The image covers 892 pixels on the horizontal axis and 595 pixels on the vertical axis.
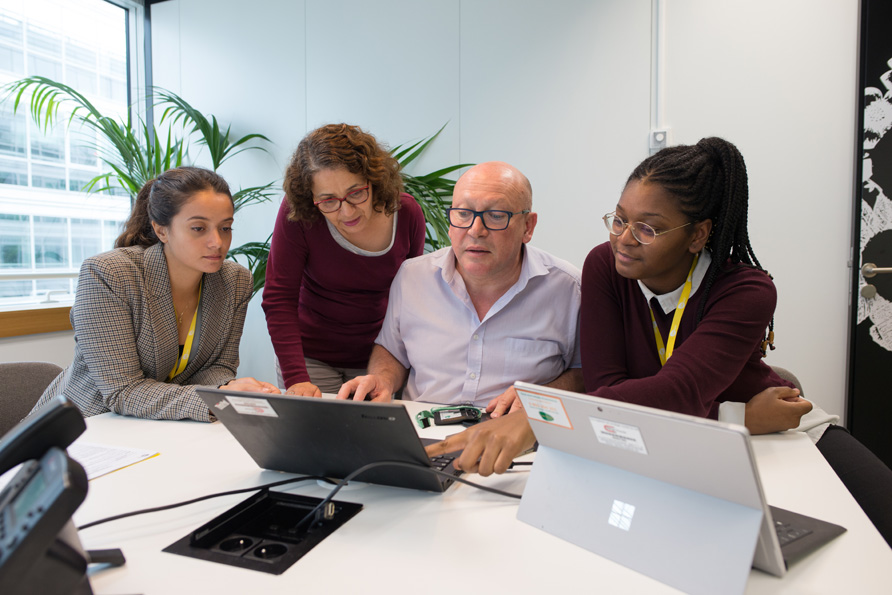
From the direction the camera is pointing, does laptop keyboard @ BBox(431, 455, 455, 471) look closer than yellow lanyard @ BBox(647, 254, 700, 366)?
Yes

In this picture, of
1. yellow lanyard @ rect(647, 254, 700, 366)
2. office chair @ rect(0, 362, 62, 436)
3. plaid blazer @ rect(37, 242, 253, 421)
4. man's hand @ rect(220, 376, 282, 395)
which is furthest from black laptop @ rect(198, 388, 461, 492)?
office chair @ rect(0, 362, 62, 436)

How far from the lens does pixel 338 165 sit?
5.89 feet

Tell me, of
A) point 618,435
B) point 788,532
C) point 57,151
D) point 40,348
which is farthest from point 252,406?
point 57,151

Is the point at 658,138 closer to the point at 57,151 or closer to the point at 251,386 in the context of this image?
the point at 251,386

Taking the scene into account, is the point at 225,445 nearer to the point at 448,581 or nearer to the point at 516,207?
the point at 448,581

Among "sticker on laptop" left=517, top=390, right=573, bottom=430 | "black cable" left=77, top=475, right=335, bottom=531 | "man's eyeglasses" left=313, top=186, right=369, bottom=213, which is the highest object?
"man's eyeglasses" left=313, top=186, right=369, bottom=213

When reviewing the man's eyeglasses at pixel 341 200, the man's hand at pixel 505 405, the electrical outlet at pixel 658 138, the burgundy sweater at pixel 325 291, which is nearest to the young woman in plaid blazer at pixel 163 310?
the burgundy sweater at pixel 325 291

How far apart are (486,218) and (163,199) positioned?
100 centimetres

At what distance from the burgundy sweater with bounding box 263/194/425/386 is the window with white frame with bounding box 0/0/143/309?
2277 mm

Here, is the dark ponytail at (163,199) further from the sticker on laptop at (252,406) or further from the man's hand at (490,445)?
the man's hand at (490,445)

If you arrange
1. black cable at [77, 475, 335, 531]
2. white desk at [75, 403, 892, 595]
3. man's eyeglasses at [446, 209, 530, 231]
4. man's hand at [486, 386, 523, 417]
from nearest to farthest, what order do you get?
white desk at [75, 403, 892, 595]
black cable at [77, 475, 335, 531]
man's hand at [486, 386, 523, 417]
man's eyeglasses at [446, 209, 530, 231]

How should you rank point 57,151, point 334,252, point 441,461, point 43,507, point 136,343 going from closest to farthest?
point 43,507
point 441,461
point 136,343
point 334,252
point 57,151

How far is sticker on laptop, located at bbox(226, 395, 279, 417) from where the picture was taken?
3.30 feet

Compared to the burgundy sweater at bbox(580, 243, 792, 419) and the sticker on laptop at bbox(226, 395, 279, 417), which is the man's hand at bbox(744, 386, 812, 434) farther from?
the sticker on laptop at bbox(226, 395, 279, 417)
